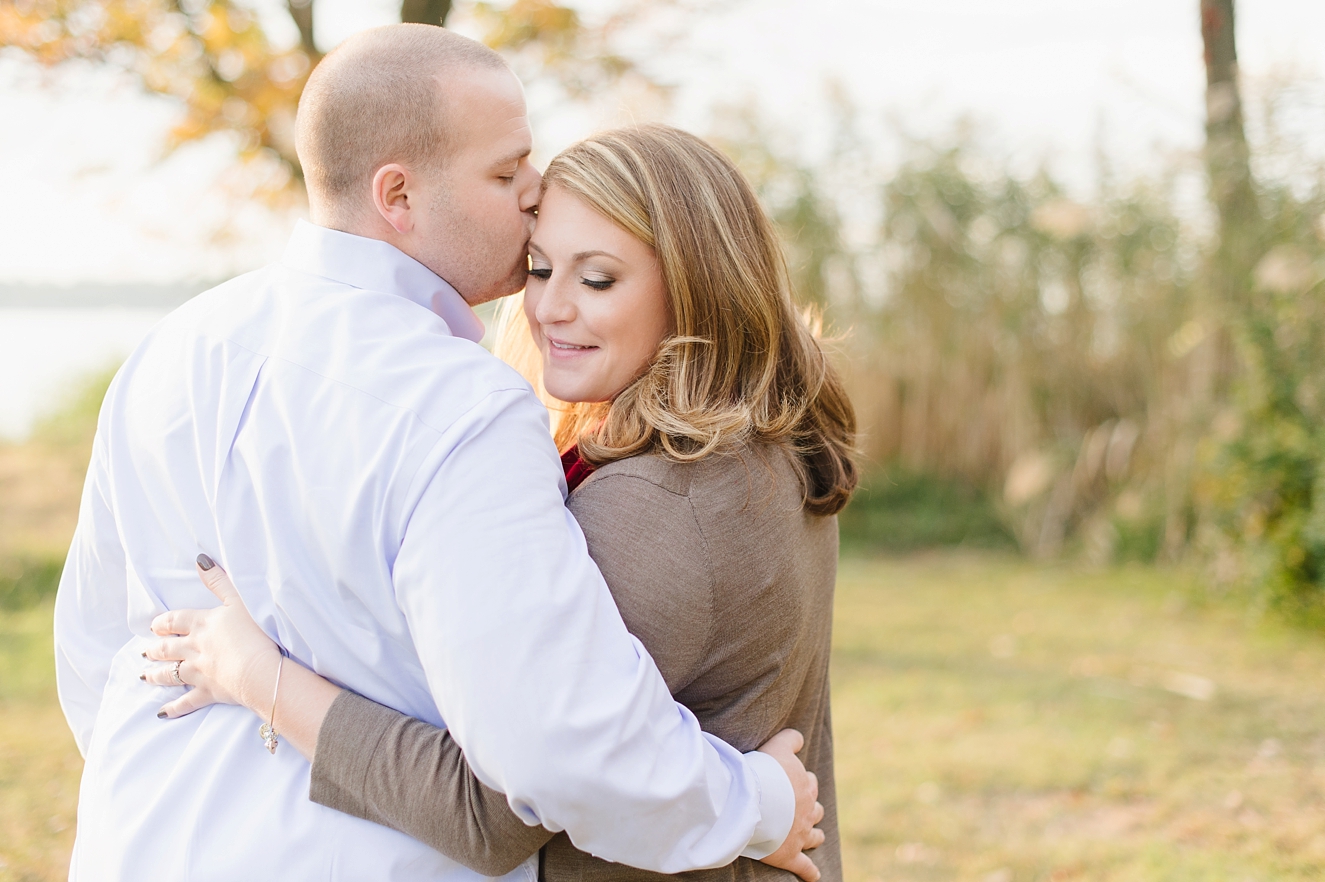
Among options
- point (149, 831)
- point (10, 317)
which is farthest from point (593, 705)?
Result: point (10, 317)

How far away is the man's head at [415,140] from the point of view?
1691 mm

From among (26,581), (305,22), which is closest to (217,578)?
(305,22)

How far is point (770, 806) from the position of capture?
1582 millimetres

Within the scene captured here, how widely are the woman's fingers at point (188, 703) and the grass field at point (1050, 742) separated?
2274 millimetres

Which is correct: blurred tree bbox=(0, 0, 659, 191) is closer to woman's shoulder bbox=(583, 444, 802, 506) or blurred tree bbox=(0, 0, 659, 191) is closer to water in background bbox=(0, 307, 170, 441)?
woman's shoulder bbox=(583, 444, 802, 506)

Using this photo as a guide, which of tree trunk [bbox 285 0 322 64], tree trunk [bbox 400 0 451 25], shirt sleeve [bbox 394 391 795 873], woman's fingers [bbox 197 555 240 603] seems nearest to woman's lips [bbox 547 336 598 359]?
shirt sleeve [bbox 394 391 795 873]

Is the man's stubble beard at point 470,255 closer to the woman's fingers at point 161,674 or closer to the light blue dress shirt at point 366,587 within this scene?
the light blue dress shirt at point 366,587

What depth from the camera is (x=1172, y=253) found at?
766cm

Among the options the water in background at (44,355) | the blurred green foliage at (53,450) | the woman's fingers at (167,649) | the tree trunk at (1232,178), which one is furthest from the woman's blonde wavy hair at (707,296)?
the water in background at (44,355)

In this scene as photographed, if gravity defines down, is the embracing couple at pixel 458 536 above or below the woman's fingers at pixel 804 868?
above

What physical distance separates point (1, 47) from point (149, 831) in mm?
5070

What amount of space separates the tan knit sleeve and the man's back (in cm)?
5

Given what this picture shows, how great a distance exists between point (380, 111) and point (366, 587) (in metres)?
0.76

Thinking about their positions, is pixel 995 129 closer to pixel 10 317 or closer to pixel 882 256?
A: pixel 882 256
